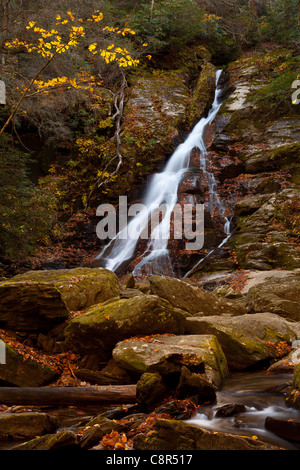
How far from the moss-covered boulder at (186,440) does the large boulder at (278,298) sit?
166 inches

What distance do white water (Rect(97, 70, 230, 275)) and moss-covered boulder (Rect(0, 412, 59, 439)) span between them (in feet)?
26.1

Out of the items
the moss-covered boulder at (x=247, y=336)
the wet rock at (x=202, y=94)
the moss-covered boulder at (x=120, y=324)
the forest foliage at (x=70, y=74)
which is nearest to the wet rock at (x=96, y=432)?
the moss-covered boulder at (x=120, y=324)

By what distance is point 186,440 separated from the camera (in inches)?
89.2

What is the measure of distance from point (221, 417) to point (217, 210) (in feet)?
34.7

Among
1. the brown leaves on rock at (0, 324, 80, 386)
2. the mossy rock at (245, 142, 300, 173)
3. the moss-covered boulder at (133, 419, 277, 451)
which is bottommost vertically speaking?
the brown leaves on rock at (0, 324, 80, 386)

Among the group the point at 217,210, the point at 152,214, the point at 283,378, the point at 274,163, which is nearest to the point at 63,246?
the point at 152,214

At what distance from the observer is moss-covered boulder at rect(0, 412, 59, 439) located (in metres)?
2.75

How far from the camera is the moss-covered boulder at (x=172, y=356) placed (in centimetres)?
336

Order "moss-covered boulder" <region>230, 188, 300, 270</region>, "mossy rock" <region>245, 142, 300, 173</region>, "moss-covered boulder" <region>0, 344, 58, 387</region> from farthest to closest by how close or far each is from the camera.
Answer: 1. "mossy rock" <region>245, 142, 300, 173</region>
2. "moss-covered boulder" <region>230, 188, 300, 270</region>
3. "moss-covered boulder" <region>0, 344, 58, 387</region>

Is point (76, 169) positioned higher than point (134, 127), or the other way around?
point (134, 127)

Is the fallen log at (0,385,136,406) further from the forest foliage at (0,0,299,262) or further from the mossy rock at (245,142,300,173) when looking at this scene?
the mossy rock at (245,142,300,173)

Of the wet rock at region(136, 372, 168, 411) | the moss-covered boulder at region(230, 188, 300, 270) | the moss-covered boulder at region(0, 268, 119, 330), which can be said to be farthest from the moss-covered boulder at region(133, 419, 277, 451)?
the moss-covered boulder at region(230, 188, 300, 270)
